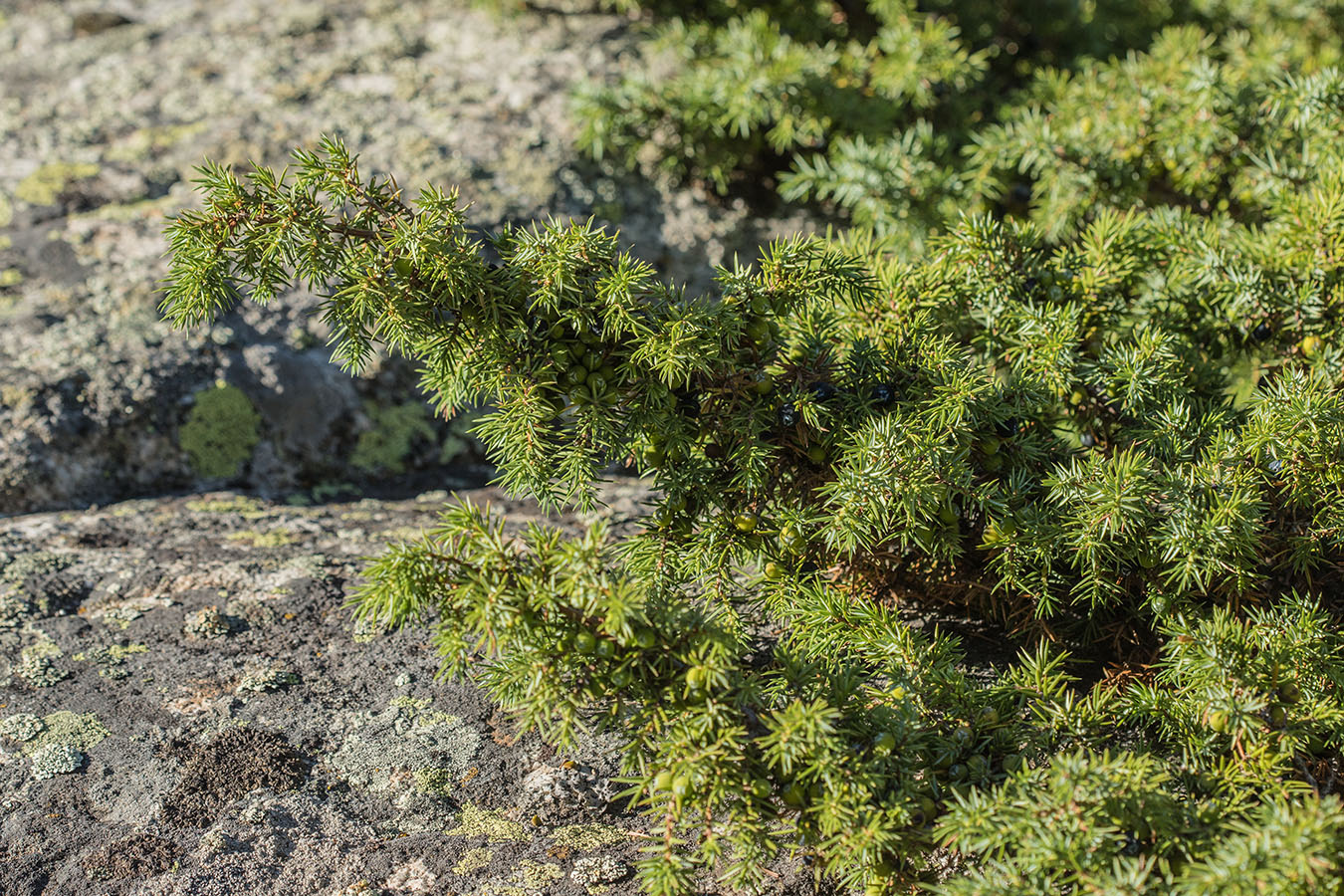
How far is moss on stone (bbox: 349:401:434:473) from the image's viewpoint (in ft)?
12.1

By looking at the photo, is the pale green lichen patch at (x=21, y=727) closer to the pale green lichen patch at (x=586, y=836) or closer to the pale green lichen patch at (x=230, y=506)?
the pale green lichen patch at (x=230, y=506)

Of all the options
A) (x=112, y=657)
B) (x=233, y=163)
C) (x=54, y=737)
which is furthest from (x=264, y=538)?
(x=233, y=163)

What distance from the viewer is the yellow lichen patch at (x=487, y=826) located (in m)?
2.07

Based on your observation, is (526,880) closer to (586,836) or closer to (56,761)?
(586,836)

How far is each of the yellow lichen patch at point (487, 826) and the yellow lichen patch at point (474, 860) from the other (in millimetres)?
35

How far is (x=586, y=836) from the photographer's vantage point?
6.82 ft

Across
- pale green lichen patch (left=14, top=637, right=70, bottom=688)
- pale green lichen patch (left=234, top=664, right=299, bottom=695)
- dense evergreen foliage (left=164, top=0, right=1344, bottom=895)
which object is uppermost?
dense evergreen foliage (left=164, top=0, right=1344, bottom=895)

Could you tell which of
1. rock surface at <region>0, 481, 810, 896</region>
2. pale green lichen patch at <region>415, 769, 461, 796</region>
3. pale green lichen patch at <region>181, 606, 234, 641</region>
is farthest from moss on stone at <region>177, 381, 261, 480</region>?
pale green lichen patch at <region>415, 769, 461, 796</region>

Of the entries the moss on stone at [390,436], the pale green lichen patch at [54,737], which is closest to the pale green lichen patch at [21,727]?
the pale green lichen patch at [54,737]

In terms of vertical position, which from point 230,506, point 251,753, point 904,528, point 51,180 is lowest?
point 230,506

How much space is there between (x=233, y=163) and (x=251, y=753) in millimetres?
2797

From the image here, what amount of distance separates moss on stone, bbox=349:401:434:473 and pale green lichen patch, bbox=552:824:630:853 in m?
1.95

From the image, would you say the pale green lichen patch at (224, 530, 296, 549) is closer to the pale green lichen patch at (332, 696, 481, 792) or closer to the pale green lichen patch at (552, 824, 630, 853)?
the pale green lichen patch at (332, 696, 481, 792)

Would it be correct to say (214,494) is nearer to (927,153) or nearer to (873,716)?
(873,716)
